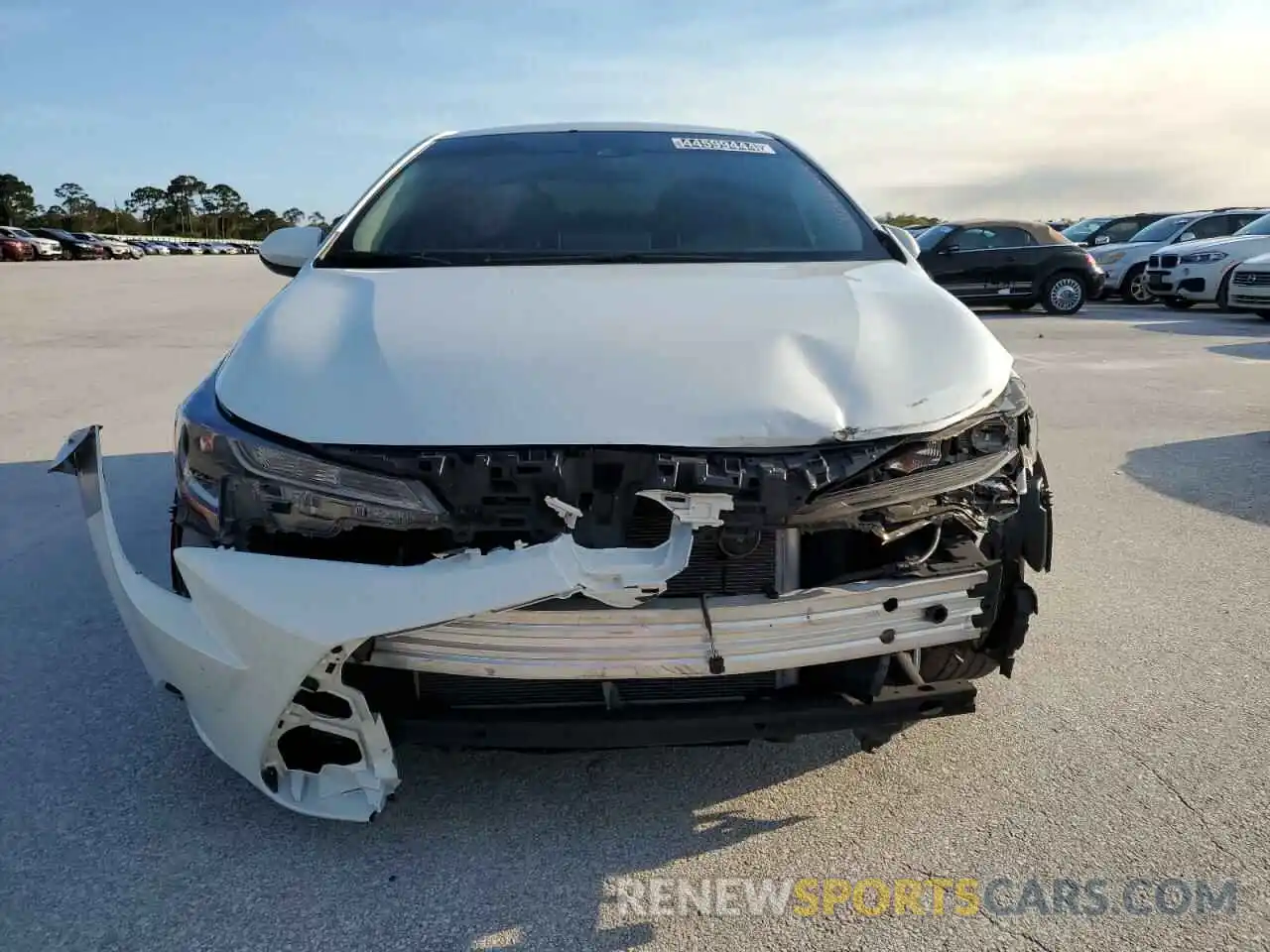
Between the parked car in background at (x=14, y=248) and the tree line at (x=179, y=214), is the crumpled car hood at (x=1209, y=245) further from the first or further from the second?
the tree line at (x=179, y=214)

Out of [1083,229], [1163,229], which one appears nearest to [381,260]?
[1163,229]

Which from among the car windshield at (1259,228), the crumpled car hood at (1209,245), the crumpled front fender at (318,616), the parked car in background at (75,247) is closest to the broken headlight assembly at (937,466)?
the crumpled front fender at (318,616)

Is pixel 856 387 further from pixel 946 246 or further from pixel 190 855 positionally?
pixel 946 246

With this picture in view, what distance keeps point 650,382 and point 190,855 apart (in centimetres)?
140

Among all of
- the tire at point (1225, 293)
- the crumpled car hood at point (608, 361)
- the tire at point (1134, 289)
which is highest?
the crumpled car hood at point (608, 361)

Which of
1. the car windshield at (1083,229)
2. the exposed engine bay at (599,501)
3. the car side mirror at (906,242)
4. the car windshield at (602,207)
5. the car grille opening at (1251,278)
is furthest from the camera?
the car windshield at (1083,229)

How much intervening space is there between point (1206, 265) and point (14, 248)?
41633mm

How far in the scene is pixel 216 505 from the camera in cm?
207

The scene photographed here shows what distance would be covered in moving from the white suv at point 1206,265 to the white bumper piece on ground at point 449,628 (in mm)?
14168

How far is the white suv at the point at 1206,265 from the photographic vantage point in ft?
47.6

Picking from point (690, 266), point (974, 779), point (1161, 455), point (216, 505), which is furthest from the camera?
point (1161, 455)

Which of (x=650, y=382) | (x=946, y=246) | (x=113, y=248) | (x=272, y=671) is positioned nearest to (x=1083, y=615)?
(x=650, y=382)

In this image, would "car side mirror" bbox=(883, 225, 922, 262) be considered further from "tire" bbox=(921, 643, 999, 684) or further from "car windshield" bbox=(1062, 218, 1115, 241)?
"car windshield" bbox=(1062, 218, 1115, 241)

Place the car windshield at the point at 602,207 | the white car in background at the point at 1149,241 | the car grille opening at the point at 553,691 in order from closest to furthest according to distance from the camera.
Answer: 1. the car grille opening at the point at 553,691
2. the car windshield at the point at 602,207
3. the white car in background at the point at 1149,241
